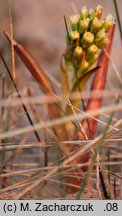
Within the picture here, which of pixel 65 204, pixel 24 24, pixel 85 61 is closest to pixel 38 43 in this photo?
pixel 24 24

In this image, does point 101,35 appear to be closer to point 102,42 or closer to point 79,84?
point 102,42

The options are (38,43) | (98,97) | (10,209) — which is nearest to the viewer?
(10,209)

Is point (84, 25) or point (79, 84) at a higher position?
point (84, 25)

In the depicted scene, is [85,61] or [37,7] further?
[37,7]

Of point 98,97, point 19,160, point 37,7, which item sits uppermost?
point 37,7

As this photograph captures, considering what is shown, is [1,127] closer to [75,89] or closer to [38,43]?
[75,89]

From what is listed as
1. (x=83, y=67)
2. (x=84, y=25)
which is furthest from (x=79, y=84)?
(x=84, y=25)

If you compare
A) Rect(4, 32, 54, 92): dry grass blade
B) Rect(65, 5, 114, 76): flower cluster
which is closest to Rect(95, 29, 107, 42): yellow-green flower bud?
Rect(65, 5, 114, 76): flower cluster

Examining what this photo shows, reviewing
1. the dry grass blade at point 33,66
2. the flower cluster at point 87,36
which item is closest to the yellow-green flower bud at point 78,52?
the flower cluster at point 87,36
